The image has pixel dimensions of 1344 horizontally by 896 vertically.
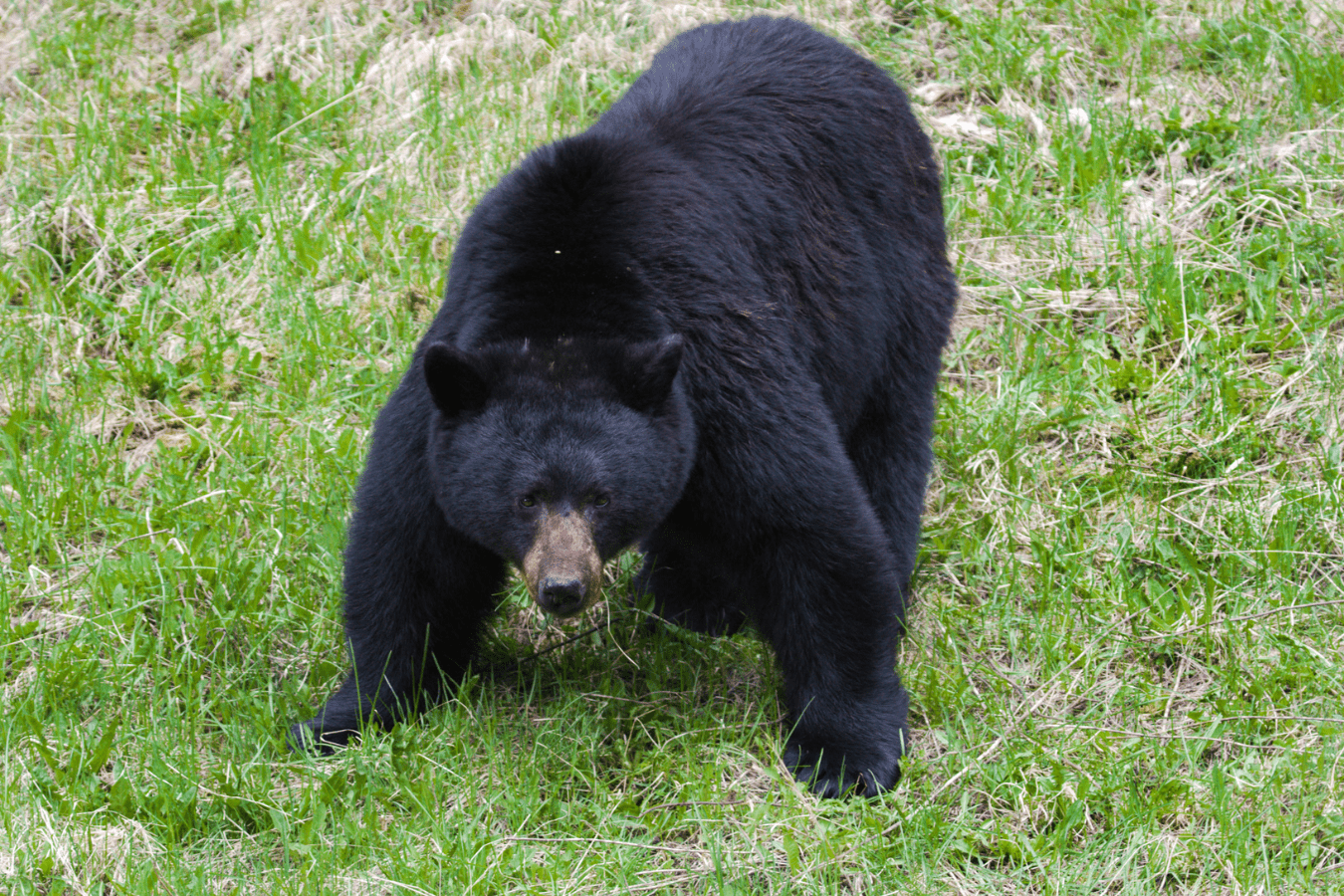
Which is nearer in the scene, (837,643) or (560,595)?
(560,595)

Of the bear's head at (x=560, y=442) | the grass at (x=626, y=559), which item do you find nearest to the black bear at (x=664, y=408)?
the bear's head at (x=560, y=442)

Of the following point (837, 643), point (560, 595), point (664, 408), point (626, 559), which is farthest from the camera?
point (626, 559)

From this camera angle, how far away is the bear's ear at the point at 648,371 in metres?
3.64

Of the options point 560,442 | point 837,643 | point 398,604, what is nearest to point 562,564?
point 560,442

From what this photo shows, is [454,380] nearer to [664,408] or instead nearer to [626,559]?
[664,408]

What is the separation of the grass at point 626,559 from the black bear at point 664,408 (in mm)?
300

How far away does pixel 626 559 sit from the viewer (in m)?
5.42

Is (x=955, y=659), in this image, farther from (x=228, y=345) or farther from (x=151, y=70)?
(x=151, y=70)

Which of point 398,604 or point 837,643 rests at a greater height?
point 398,604

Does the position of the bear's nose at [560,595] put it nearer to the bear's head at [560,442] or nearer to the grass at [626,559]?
the bear's head at [560,442]

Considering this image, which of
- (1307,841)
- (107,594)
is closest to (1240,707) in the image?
(1307,841)

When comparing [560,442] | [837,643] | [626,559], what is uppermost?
[560,442]

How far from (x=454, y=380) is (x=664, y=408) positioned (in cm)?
57

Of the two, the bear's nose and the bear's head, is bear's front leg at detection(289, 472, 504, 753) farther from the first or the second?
the bear's nose
